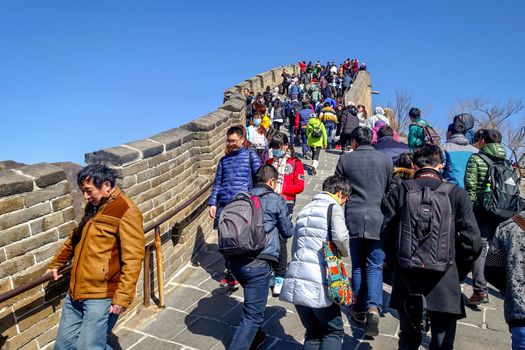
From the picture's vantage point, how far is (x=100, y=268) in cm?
284

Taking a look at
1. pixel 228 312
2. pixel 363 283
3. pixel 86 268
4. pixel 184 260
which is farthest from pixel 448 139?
pixel 86 268

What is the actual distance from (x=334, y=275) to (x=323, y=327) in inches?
19.1

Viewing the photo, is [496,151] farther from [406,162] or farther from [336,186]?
[336,186]

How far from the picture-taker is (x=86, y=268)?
285cm

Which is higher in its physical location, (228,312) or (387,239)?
(387,239)

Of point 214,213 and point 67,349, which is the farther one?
point 214,213

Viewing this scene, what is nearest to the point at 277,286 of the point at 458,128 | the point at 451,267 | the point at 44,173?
the point at 451,267

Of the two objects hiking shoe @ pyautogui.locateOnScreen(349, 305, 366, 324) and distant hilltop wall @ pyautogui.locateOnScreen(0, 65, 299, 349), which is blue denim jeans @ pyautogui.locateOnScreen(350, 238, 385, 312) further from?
distant hilltop wall @ pyautogui.locateOnScreen(0, 65, 299, 349)

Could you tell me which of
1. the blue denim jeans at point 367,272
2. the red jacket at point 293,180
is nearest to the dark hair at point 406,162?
the blue denim jeans at point 367,272

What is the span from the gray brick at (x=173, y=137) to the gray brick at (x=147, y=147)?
0.17m

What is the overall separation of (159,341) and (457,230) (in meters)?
2.86

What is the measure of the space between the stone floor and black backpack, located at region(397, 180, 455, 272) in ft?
4.71

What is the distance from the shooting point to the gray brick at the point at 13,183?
9.62ft

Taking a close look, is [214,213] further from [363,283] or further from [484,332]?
[484,332]
